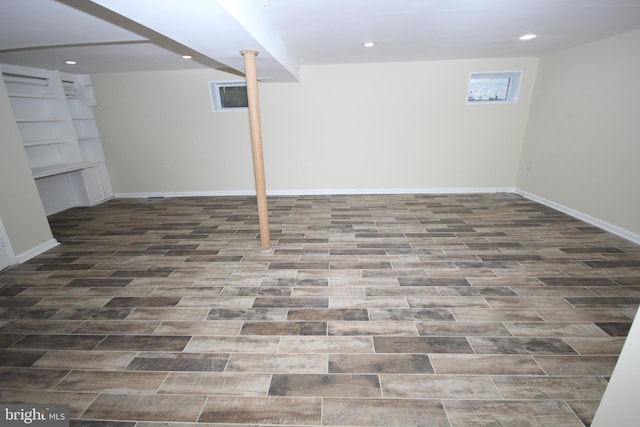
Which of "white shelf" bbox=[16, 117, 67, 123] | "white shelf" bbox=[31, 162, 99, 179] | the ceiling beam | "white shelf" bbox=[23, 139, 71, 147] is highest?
the ceiling beam

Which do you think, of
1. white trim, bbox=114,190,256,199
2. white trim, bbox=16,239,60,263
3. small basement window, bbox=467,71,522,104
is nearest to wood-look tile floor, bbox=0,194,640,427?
white trim, bbox=16,239,60,263

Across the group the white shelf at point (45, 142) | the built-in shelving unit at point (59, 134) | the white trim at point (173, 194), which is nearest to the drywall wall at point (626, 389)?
the white trim at point (173, 194)

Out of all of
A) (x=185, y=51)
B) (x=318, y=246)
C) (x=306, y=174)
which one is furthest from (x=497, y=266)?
(x=185, y=51)

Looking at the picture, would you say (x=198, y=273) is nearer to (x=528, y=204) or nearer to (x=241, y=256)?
(x=241, y=256)

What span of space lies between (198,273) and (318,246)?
1282 millimetres

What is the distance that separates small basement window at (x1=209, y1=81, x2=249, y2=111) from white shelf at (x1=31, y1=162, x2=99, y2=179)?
7.53 feet

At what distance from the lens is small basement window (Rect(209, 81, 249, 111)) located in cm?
497

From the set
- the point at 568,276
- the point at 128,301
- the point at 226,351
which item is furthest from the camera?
the point at 568,276

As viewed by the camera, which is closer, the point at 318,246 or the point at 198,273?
the point at 198,273

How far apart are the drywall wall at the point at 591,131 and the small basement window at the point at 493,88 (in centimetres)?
33

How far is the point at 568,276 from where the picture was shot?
2531 mm

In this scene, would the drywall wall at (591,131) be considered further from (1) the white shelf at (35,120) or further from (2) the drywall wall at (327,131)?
(1) the white shelf at (35,120)

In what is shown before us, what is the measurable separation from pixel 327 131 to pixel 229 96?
1.84m

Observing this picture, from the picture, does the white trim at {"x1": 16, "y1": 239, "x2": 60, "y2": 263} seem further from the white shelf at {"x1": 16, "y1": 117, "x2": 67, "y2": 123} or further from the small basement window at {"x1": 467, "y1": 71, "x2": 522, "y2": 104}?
the small basement window at {"x1": 467, "y1": 71, "x2": 522, "y2": 104}
